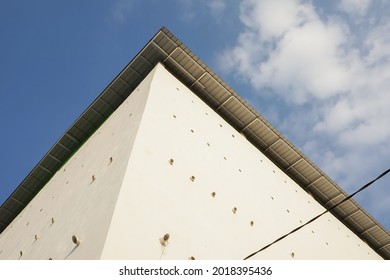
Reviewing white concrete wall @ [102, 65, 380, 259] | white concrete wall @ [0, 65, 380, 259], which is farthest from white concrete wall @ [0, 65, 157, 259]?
white concrete wall @ [102, 65, 380, 259]

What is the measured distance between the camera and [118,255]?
5.45 m

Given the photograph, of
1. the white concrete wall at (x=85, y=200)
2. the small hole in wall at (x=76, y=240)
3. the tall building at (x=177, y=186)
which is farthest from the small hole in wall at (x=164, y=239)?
the small hole in wall at (x=76, y=240)

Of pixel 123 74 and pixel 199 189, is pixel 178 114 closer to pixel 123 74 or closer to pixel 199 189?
pixel 199 189

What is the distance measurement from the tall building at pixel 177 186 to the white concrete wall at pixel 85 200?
4cm

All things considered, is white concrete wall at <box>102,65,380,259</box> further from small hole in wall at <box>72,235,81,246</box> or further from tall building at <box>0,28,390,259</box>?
small hole in wall at <box>72,235,81,246</box>

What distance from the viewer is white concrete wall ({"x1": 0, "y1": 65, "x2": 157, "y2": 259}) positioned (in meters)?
6.35

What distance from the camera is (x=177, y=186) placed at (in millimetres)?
7660

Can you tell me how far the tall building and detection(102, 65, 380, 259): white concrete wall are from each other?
0.03 meters

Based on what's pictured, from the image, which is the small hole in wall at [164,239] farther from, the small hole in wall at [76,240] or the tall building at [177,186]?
the small hole in wall at [76,240]

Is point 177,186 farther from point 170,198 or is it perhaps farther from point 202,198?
point 202,198

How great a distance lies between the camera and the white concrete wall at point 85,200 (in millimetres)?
6352

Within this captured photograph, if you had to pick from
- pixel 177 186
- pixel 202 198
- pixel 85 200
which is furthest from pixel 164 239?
pixel 85 200

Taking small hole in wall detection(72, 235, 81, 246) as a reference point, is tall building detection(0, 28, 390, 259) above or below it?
above

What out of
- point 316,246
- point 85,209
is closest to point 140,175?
point 85,209
